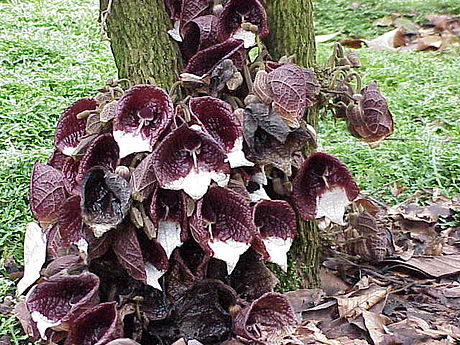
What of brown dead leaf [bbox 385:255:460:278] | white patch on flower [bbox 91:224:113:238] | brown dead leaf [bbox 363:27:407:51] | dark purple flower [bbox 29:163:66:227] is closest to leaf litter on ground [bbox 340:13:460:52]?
brown dead leaf [bbox 363:27:407:51]

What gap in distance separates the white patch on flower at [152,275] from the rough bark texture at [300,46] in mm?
341

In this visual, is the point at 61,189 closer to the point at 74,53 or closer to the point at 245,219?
the point at 245,219

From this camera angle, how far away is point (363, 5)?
5.41 meters

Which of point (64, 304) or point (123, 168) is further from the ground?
point (123, 168)

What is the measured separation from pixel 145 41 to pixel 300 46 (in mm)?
287

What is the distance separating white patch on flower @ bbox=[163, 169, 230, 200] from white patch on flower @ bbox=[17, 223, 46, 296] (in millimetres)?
307

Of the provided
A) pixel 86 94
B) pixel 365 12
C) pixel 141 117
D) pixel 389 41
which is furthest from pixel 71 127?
pixel 365 12

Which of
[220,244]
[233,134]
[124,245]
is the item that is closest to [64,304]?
[124,245]

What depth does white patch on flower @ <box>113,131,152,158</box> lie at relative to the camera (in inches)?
38.9

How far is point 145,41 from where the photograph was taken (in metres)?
1.20

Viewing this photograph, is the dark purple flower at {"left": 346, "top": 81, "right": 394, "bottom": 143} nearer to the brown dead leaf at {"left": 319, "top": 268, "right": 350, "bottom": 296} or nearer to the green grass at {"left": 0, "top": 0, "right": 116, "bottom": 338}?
the brown dead leaf at {"left": 319, "top": 268, "right": 350, "bottom": 296}

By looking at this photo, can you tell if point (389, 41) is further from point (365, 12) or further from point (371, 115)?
point (371, 115)

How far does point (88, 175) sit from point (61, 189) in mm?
128

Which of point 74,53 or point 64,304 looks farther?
point 74,53
